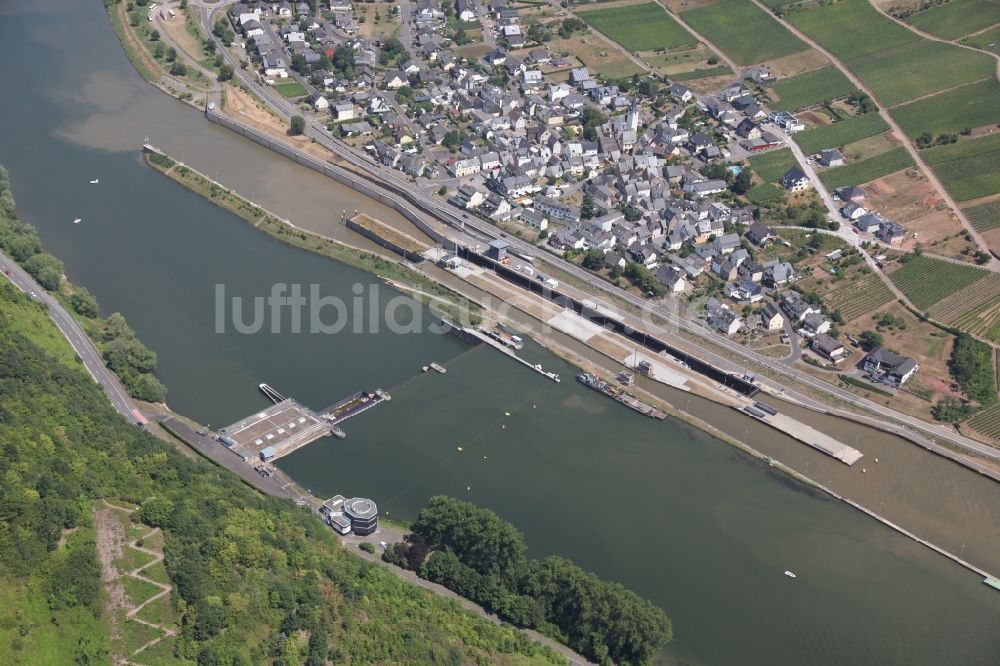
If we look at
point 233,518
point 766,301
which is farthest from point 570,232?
point 233,518

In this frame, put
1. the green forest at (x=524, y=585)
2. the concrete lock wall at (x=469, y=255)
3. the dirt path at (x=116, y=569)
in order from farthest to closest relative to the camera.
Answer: the concrete lock wall at (x=469, y=255), the green forest at (x=524, y=585), the dirt path at (x=116, y=569)

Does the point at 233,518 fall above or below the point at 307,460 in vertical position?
above

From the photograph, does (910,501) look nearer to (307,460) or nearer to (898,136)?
(307,460)

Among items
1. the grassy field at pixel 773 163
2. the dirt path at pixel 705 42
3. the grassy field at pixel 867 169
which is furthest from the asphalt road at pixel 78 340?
the dirt path at pixel 705 42

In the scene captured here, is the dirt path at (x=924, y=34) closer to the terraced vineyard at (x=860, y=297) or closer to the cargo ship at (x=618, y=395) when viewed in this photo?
the terraced vineyard at (x=860, y=297)

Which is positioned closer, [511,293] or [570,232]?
[511,293]

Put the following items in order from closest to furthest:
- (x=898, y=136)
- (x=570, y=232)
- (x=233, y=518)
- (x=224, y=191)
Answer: (x=233, y=518), (x=570, y=232), (x=224, y=191), (x=898, y=136)

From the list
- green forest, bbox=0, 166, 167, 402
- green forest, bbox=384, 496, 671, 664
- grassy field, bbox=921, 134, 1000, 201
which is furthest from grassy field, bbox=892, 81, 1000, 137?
green forest, bbox=0, 166, 167, 402
